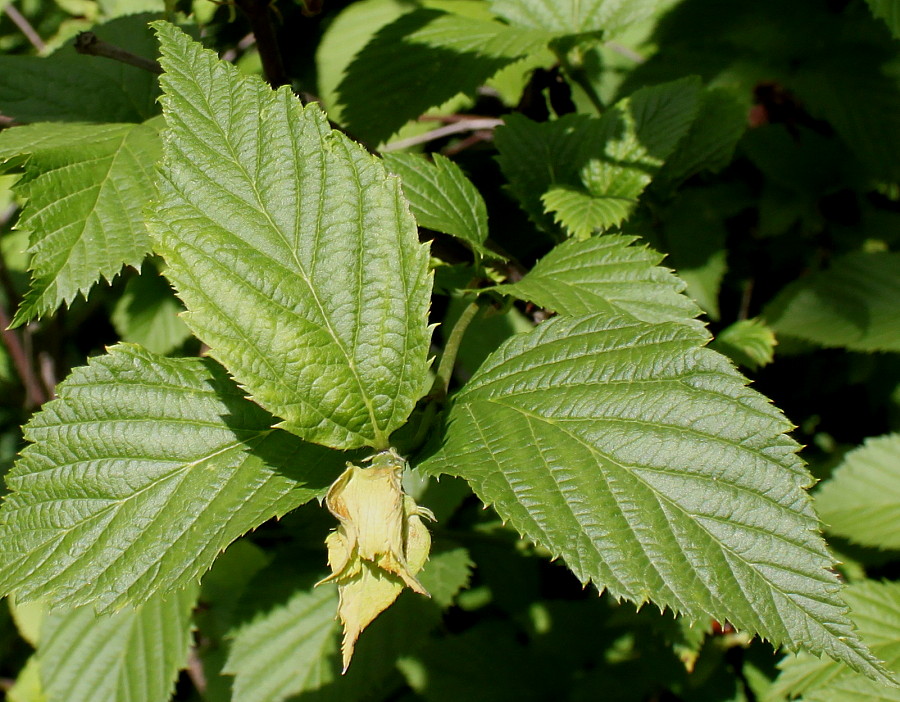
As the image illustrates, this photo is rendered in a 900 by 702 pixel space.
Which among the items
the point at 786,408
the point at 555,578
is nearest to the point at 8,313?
the point at 555,578

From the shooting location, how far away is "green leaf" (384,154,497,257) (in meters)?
1.12

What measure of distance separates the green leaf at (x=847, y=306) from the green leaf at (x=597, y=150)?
0.55 metres

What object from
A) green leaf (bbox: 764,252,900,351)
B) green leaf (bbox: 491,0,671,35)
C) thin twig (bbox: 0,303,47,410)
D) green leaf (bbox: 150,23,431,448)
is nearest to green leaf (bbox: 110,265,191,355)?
thin twig (bbox: 0,303,47,410)

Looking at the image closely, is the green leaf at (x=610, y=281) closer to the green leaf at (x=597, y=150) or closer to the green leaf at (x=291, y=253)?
the green leaf at (x=597, y=150)

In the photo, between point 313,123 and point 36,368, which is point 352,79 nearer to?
point 313,123

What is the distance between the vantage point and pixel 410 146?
192 cm

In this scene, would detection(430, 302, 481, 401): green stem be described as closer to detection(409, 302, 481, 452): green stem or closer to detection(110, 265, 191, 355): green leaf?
detection(409, 302, 481, 452): green stem

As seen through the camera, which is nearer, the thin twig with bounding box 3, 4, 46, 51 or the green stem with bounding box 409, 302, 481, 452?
the green stem with bounding box 409, 302, 481, 452

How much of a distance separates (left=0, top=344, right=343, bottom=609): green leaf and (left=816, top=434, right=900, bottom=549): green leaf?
109 cm

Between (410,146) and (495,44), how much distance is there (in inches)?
18.6

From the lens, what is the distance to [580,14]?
1538mm

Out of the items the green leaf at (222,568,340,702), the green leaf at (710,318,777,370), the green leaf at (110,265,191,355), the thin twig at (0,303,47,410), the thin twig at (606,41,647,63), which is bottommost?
the green leaf at (222,568,340,702)

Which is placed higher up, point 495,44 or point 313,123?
point 313,123

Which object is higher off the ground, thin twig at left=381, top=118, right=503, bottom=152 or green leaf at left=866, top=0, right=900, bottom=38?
green leaf at left=866, top=0, right=900, bottom=38
